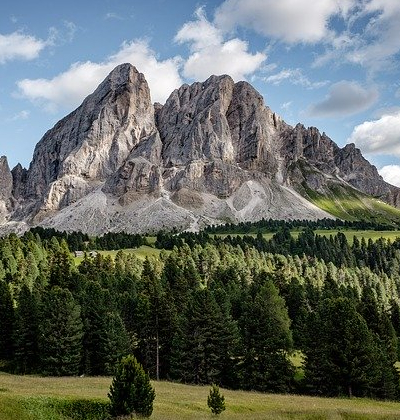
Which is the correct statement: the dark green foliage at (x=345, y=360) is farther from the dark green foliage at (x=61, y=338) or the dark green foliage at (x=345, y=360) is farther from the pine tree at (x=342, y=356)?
the dark green foliage at (x=61, y=338)

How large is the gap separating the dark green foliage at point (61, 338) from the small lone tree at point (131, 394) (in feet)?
119

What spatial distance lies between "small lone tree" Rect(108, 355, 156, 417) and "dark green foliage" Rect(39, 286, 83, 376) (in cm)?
3631

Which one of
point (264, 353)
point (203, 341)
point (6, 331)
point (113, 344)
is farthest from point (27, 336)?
point (264, 353)

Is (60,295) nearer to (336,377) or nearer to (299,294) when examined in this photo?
(336,377)

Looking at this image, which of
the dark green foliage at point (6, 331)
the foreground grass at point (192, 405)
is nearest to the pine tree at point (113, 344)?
the foreground grass at point (192, 405)

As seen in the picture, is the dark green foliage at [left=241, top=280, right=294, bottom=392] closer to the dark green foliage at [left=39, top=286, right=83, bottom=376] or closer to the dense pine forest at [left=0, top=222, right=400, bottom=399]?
the dense pine forest at [left=0, top=222, right=400, bottom=399]

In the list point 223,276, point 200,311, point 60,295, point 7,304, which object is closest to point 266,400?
point 200,311

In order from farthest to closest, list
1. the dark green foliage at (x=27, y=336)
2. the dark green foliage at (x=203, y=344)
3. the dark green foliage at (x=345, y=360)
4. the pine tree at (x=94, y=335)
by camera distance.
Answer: the dark green foliage at (x=27, y=336), the pine tree at (x=94, y=335), the dark green foliage at (x=203, y=344), the dark green foliage at (x=345, y=360)

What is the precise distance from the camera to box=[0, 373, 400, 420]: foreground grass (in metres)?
33.7

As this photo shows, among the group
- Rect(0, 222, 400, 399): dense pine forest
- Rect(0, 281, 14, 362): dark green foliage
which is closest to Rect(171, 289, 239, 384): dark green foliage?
Rect(0, 222, 400, 399): dense pine forest

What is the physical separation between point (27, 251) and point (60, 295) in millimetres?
63356

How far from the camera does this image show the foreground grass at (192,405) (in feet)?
111

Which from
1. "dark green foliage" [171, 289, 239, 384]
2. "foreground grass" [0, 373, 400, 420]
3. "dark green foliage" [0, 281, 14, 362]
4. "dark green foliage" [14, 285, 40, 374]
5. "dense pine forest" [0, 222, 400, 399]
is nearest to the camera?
"foreground grass" [0, 373, 400, 420]

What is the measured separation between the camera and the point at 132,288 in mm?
95750
